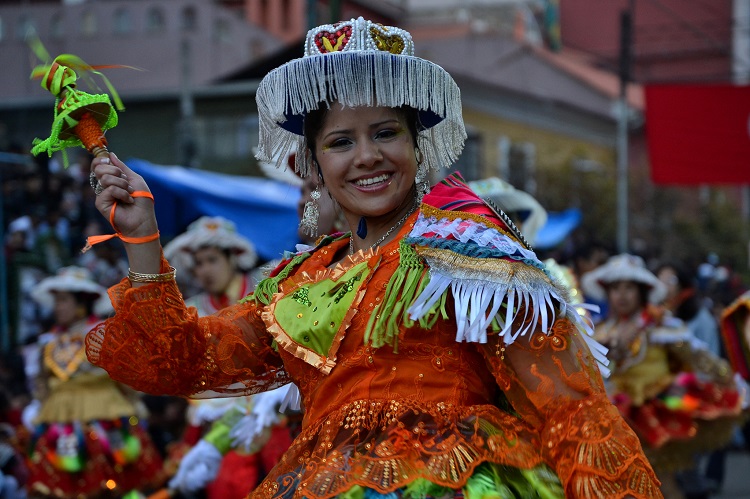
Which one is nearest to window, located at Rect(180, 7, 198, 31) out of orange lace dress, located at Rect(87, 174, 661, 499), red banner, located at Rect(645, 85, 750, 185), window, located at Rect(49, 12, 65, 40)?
window, located at Rect(49, 12, 65, 40)

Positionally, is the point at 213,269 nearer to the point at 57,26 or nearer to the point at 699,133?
the point at 699,133

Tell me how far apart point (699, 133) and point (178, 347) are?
10.2m

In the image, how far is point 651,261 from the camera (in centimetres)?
1803

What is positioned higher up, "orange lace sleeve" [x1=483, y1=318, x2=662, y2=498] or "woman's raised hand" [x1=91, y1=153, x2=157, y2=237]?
"woman's raised hand" [x1=91, y1=153, x2=157, y2=237]

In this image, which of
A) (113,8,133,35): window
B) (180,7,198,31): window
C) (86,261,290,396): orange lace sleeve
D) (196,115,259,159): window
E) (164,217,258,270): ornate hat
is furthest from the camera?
(180,7,198,31): window

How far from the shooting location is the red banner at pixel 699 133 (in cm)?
1226

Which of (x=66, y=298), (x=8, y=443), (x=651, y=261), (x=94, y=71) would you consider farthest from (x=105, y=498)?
(x=651, y=261)

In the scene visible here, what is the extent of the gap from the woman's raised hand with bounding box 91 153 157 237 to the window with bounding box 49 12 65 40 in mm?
19906

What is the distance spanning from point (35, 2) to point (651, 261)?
12311 millimetres

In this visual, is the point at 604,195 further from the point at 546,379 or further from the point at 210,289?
the point at 546,379

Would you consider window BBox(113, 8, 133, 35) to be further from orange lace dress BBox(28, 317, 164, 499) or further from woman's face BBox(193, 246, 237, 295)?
woman's face BBox(193, 246, 237, 295)

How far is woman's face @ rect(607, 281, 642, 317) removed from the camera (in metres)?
9.62

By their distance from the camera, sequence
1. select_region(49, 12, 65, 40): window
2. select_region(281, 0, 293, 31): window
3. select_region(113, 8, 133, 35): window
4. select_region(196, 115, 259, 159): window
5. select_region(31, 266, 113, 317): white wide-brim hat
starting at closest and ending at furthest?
1. select_region(31, 266, 113, 317): white wide-brim hat
2. select_region(49, 12, 65, 40): window
3. select_region(113, 8, 133, 35): window
4. select_region(196, 115, 259, 159): window
5. select_region(281, 0, 293, 31): window

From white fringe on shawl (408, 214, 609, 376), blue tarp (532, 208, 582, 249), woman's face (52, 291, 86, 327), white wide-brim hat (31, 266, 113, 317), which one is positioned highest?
white fringe on shawl (408, 214, 609, 376)
